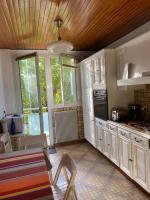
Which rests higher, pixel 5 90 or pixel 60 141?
pixel 5 90

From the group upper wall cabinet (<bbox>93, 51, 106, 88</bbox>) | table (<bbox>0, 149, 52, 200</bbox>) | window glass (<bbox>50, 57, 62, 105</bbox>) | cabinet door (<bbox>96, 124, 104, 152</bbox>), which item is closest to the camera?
table (<bbox>0, 149, 52, 200</bbox>)

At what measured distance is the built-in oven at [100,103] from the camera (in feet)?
10.3

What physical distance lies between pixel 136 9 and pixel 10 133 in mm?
2733

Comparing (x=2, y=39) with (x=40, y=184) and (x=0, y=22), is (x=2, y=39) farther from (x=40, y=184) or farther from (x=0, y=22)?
(x=40, y=184)

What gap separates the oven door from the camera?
3.14 meters

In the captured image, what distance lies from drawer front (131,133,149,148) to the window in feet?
7.88

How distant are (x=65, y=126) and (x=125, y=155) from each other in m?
2.06

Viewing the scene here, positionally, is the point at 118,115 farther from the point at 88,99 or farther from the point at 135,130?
the point at 88,99

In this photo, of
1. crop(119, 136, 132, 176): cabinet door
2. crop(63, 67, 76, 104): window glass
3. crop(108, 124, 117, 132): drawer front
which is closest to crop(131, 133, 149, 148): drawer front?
crop(119, 136, 132, 176): cabinet door

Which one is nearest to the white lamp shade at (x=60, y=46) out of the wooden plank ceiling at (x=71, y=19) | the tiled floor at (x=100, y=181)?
the wooden plank ceiling at (x=71, y=19)

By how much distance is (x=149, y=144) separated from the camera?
2062 millimetres

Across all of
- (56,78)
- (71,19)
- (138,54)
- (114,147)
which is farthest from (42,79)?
(138,54)

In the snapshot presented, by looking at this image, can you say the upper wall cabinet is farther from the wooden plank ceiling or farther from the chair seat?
the chair seat

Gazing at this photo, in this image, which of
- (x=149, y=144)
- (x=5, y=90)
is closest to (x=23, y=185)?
(x=149, y=144)
